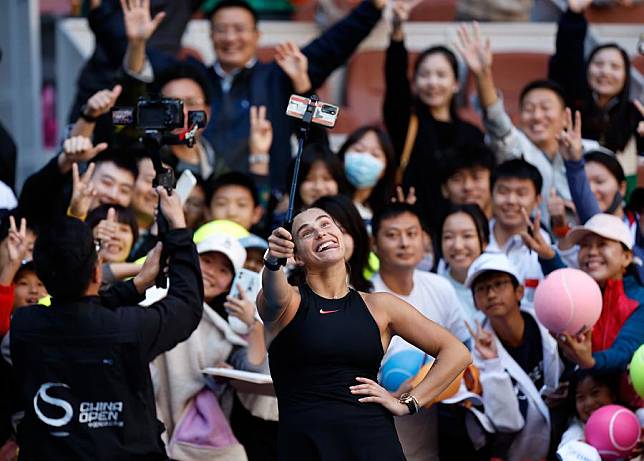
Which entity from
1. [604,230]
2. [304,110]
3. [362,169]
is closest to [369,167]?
[362,169]

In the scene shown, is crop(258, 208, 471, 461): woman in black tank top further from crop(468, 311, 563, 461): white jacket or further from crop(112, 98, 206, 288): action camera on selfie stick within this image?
crop(468, 311, 563, 461): white jacket

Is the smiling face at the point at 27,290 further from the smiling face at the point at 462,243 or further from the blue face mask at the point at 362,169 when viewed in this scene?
the smiling face at the point at 462,243

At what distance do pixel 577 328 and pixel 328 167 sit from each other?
1800 millimetres

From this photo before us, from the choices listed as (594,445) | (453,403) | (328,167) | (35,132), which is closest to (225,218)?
(328,167)

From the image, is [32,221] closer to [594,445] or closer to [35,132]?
[594,445]

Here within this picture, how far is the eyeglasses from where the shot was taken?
6.77m

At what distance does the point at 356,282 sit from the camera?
265 inches

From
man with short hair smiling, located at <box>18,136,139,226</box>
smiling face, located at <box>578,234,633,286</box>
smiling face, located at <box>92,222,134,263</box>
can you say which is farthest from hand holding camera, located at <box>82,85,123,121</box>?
smiling face, located at <box>578,234,633,286</box>

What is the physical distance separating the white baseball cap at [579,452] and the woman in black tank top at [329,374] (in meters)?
1.12

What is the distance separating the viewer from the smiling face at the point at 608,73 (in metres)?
8.70

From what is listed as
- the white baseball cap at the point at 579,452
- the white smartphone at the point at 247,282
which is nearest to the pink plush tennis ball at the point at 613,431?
the white baseball cap at the point at 579,452

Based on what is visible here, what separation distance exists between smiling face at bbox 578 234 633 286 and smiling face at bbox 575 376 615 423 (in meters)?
0.58

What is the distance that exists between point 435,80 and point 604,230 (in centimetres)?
198

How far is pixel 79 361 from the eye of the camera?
214 inches
